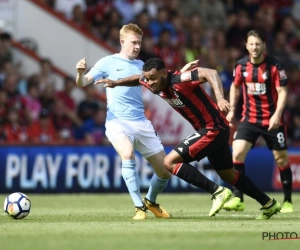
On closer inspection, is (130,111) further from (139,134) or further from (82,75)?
(82,75)

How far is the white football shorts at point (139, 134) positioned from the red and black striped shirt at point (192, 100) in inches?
32.5

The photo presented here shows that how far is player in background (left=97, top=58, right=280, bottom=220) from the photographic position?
10.1 m

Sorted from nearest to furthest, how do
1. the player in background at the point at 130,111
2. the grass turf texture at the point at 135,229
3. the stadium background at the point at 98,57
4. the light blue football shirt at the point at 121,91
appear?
1. the grass turf texture at the point at 135,229
2. the player in background at the point at 130,111
3. the light blue football shirt at the point at 121,91
4. the stadium background at the point at 98,57

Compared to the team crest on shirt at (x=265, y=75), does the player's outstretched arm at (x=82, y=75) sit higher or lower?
lower

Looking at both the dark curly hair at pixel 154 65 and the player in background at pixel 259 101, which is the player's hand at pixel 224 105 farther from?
the player in background at pixel 259 101

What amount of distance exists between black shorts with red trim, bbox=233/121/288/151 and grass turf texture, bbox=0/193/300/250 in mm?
1008

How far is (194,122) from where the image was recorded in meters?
10.4

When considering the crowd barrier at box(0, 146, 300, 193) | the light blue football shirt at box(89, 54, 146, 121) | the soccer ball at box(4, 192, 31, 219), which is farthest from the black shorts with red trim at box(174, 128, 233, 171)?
the crowd barrier at box(0, 146, 300, 193)

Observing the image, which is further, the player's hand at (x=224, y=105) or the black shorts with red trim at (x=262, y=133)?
the black shorts with red trim at (x=262, y=133)

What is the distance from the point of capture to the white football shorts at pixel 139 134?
36.0ft

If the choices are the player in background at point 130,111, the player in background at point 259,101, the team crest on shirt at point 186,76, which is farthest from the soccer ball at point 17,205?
the player in background at point 259,101

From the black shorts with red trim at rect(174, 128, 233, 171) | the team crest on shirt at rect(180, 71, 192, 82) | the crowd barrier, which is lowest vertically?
the crowd barrier

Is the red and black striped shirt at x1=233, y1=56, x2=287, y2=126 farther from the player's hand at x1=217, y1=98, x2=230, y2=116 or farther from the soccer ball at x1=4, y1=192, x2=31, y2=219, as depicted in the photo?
the soccer ball at x1=4, y1=192, x2=31, y2=219

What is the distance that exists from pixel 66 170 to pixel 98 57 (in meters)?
4.28
